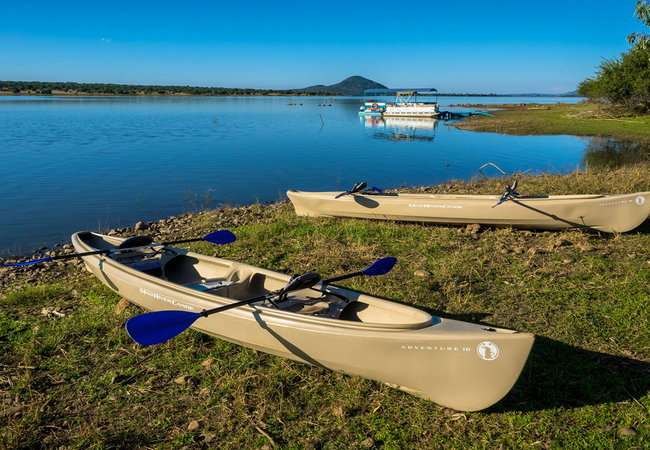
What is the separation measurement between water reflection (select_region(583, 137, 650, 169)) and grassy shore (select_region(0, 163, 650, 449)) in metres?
13.5

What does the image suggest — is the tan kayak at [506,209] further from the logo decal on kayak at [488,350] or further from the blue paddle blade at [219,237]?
the logo decal on kayak at [488,350]

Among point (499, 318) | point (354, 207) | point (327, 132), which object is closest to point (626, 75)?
point (327, 132)

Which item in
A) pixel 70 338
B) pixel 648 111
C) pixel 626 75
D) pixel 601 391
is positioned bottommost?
pixel 70 338

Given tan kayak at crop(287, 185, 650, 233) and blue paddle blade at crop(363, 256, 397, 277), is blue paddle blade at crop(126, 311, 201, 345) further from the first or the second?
tan kayak at crop(287, 185, 650, 233)

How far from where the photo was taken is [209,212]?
12.0 metres

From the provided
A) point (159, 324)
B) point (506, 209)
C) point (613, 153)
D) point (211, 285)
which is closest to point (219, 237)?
point (211, 285)

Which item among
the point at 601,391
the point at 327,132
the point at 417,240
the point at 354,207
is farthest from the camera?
the point at 327,132

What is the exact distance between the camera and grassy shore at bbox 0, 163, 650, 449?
3.63m

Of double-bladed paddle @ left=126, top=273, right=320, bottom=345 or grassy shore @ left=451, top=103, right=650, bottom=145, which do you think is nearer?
double-bladed paddle @ left=126, top=273, right=320, bottom=345

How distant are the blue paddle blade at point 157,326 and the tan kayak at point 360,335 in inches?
21.2

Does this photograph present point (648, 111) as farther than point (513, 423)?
Yes

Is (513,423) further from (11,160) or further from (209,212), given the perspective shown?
(11,160)

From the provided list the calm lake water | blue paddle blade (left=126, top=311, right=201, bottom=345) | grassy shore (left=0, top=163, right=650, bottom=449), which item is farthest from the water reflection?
blue paddle blade (left=126, top=311, right=201, bottom=345)

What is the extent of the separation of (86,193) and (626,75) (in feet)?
144
